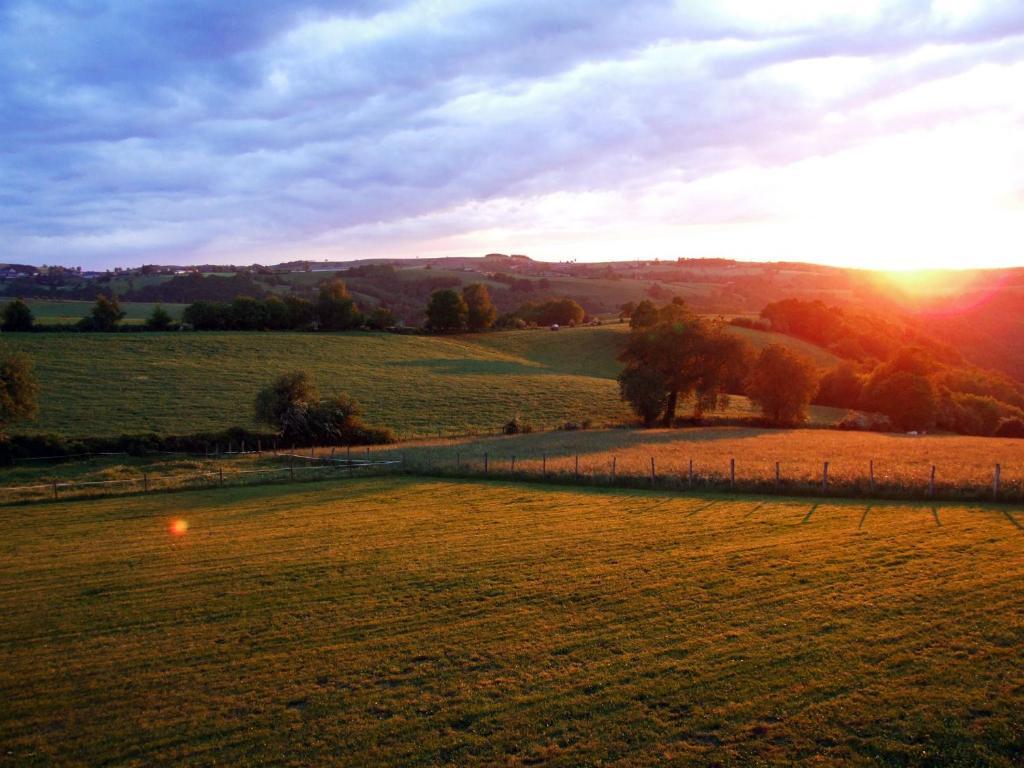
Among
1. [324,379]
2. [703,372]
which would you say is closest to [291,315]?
[324,379]

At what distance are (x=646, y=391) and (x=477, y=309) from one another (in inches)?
1844

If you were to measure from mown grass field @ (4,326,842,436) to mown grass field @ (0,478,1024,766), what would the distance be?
32.2 metres

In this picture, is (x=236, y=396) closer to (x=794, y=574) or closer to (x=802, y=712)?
(x=794, y=574)

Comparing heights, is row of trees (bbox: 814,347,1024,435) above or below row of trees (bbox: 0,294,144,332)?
below

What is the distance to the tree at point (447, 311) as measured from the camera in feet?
317

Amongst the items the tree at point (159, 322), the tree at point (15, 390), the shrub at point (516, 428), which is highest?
the tree at point (159, 322)

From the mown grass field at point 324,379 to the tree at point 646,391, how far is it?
2628 mm

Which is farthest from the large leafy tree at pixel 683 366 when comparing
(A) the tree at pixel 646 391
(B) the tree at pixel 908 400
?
(B) the tree at pixel 908 400

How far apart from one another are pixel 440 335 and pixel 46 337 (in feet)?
147

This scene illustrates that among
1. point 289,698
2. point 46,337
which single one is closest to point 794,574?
point 289,698

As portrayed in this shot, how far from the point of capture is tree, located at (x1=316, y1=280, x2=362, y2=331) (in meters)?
93.8

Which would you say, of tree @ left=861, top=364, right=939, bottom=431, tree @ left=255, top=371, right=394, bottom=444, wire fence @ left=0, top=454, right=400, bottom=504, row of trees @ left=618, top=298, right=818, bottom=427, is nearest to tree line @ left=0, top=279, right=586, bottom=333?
row of trees @ left=618, top=298, right=818, bottom=427

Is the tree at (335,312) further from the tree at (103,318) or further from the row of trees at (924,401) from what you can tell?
the row of trees at (924,401)

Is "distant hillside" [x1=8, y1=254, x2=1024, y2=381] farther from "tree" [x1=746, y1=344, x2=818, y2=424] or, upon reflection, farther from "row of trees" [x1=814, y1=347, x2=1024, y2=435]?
"tree" [x1=746, y1=344, x2=818, y2=424]
